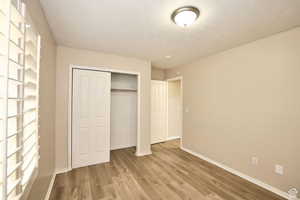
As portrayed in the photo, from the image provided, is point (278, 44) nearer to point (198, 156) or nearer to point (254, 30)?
point (254, 30)

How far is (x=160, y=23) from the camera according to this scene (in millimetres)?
1789

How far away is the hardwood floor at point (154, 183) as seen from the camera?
1877 millimetres

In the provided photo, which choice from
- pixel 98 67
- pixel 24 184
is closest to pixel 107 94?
pixel 98 67

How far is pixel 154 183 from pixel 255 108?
87.3 inches

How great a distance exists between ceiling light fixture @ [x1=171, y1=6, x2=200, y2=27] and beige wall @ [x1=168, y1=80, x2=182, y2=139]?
3037 mm

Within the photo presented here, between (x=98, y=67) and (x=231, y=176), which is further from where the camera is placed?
(x=98, y=67)

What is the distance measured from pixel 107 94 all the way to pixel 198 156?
9.17 feet

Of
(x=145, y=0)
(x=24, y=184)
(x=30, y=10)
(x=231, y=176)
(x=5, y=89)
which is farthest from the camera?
(x=231, y=176)

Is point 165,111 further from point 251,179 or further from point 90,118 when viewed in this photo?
point 251,179

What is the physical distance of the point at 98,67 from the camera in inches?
111

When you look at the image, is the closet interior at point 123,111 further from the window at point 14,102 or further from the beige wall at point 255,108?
the window at point 14,102

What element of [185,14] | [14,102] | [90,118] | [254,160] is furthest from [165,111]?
[14,102]

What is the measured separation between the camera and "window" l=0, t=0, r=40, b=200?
25.2 inches

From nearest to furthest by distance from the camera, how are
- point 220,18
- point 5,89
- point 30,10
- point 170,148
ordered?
point 5,89
point 30,10
point 220,18
point 170,148
